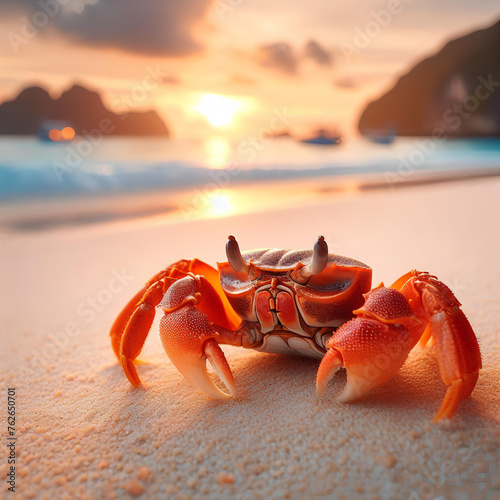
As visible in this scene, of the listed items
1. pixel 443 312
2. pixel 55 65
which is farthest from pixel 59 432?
pixel 55 65

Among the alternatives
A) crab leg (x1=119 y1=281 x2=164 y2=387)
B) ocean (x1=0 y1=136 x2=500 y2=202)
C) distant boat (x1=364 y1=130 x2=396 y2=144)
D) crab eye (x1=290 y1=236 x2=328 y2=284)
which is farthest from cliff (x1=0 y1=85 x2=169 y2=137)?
crab eye (x1=290 y1=236 x2=328 y2=284)

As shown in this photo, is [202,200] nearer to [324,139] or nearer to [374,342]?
[324,139]

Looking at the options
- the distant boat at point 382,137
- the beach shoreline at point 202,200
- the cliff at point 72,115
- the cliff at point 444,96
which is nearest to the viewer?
the beach shoreline at point 202,200

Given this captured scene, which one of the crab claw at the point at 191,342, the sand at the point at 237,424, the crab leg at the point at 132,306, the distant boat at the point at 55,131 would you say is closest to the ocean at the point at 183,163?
the distant boat at the point at 55,131

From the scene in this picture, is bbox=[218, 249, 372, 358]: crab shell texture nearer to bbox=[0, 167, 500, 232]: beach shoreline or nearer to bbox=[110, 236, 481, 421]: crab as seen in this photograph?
bbox=[110, 236, 481, 421]: crab

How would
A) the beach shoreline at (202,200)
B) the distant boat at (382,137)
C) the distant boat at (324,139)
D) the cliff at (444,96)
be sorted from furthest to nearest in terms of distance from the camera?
the cliff at (444,96) < the distant boat at (382,137) < the distant boat at (324,139) < the beach shoreline at (202,200)

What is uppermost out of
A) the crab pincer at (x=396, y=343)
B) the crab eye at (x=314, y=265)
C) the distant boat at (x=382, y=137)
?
the distant boat at (x=382, y=137)

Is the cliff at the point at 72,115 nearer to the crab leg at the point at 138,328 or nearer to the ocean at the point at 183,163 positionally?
the ocean at the point at 183,163

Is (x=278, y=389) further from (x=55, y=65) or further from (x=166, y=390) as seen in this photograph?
(x=55, y=65)
